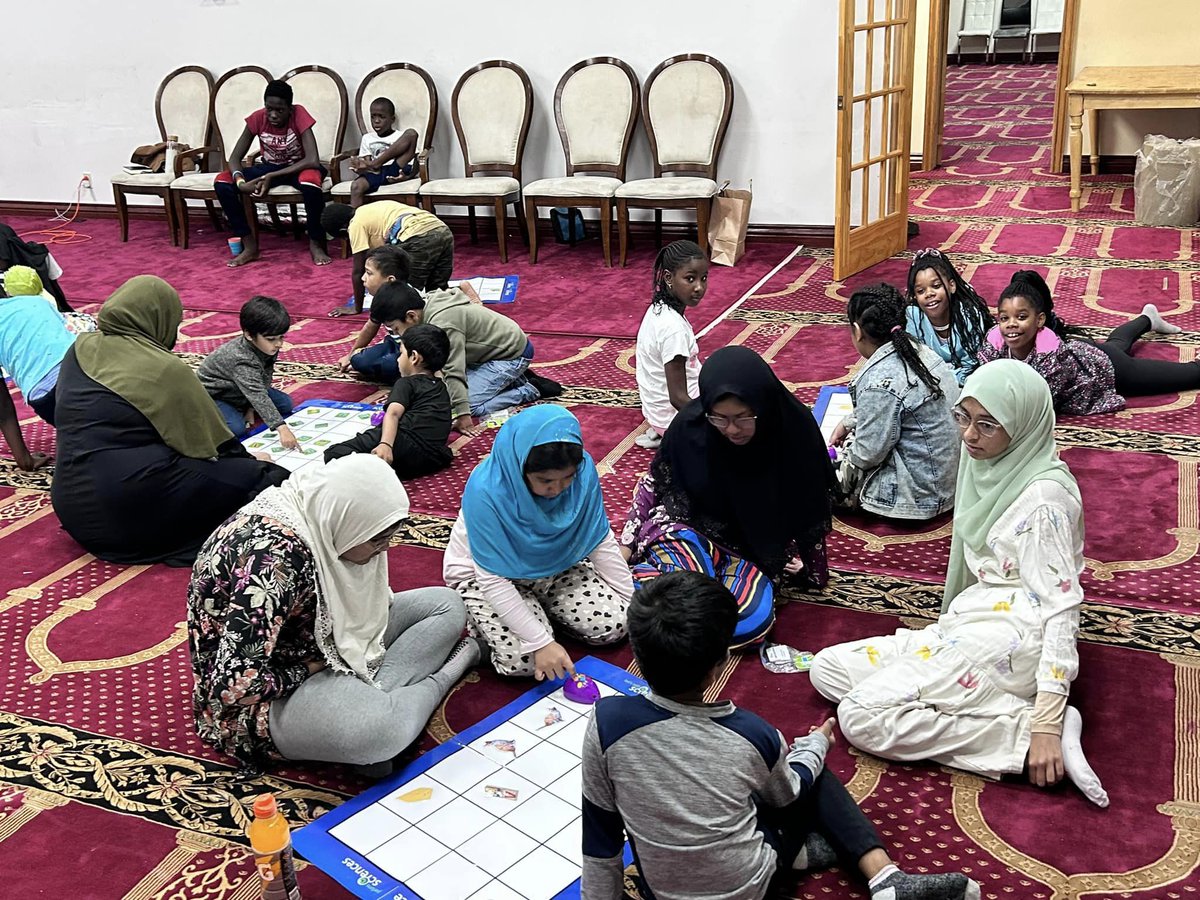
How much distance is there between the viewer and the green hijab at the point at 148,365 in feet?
10.7

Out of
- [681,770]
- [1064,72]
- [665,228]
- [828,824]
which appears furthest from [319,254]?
[681,770]

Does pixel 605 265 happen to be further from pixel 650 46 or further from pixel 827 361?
pixel 827 361

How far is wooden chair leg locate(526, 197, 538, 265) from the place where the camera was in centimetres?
657

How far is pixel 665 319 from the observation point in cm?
385

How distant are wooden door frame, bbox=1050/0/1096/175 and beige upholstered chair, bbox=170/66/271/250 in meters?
5.47

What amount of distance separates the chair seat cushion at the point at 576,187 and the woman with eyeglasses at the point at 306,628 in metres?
4.37

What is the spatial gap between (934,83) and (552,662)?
A: 6884 millimetres

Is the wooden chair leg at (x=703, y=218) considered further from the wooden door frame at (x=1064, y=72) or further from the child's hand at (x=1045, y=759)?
the child's hand at (x=1045, y=759)

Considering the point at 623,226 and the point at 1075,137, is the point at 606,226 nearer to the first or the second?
the point at 623,226

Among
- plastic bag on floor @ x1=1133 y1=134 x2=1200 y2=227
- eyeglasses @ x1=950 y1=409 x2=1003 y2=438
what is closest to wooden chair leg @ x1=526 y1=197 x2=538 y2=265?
plastic bag on floor @ x1=1133 y1=134 x2=1200 y2=227

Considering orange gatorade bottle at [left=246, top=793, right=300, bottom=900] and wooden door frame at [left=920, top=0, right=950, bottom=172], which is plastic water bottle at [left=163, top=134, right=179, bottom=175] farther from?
orange gatorade bottle at [left=246, top=793, right=300, bottom=900]

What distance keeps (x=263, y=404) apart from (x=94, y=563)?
94cm

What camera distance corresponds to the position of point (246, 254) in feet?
23.3

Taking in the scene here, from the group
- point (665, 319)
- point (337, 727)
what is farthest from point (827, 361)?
point (337, 727)
